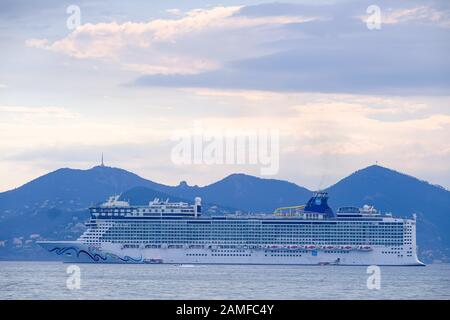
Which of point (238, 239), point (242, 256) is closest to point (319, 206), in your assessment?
point (238, 239)

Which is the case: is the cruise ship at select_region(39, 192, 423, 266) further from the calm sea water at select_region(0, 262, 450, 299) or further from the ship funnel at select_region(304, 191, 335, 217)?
the calm sea water at select_region(0, 262, 450, 299)

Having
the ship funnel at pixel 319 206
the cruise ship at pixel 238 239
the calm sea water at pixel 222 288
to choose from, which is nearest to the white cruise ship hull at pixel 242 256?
the cruise ship at pixel 238 239

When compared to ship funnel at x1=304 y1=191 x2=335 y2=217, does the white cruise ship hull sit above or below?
below

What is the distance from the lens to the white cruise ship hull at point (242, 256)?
13488cm

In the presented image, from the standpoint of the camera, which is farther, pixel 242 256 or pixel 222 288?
pixel 242 256

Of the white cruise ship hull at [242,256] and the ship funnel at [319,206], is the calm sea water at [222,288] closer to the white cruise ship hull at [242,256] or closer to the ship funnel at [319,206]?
the white cruise ship hull at [242,256]

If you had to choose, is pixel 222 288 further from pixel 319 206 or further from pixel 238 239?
pixel 319 206

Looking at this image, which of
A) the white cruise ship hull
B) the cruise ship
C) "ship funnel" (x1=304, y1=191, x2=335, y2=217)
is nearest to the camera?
the white cruise ship hull

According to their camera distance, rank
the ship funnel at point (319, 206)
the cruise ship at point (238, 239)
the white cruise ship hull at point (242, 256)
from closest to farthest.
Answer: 1. the white cruise ship hull at point (242, 256)
2. the cruise ship at point (238, 239)
3. the ship funnel at point (319, 206)

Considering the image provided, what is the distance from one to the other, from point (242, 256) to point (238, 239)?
9.62 ft

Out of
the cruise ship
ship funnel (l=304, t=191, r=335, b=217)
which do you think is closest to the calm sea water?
the cruise ship

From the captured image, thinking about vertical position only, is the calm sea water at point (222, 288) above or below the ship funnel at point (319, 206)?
below

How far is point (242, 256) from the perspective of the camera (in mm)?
135375

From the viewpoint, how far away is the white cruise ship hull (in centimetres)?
13488
